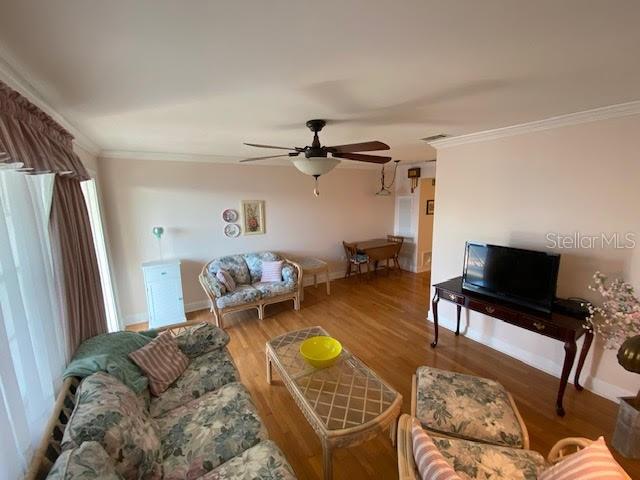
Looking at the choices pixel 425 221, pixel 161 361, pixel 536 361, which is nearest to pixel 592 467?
pixel 536 361

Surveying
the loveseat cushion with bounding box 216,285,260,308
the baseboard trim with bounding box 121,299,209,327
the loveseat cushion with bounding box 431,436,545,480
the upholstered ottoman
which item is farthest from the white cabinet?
the loveseat cushion with bounding box 431,436,545,480

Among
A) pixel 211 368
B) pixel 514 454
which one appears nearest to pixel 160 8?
pixel 211 368

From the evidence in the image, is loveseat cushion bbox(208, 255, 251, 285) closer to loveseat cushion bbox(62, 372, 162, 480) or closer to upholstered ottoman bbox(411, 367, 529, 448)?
loveseat cushion bbox(62, 372, 162, 480)

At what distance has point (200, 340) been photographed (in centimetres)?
236

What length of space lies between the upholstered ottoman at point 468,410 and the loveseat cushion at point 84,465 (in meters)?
1.58

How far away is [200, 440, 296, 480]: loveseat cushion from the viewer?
1.33m

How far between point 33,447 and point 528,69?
3.01m

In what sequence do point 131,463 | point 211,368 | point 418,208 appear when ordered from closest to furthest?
point 131,463 < point 211,368 < point 418,208

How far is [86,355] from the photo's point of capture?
71.0 inches

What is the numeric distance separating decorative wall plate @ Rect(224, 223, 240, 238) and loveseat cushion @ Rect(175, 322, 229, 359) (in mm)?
2180

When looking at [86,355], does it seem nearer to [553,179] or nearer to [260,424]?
[260,424]

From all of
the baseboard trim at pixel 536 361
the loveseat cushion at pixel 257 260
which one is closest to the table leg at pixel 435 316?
the baseboard trim at pixel 536 361

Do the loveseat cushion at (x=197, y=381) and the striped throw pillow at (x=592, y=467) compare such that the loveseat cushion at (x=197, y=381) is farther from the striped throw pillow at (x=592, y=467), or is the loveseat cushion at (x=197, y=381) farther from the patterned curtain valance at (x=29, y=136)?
the striped throw pillow at (x=592, y=467)

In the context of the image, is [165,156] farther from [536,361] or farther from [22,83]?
[536,361]
